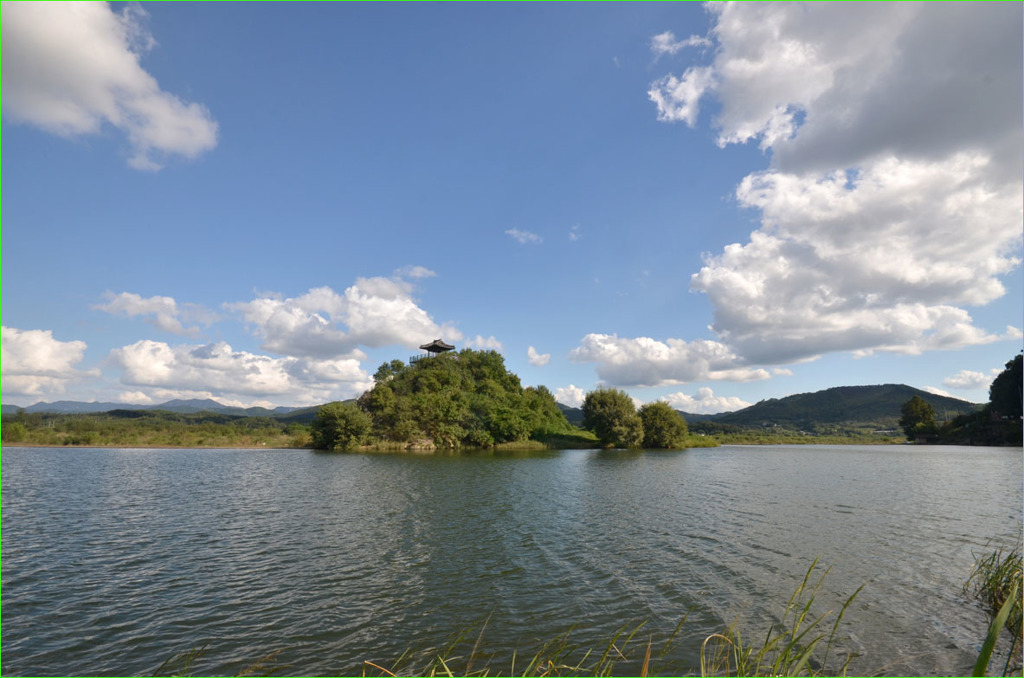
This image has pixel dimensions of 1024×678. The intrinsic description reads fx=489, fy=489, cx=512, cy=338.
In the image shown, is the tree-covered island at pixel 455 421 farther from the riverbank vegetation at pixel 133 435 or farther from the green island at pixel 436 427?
the riverbank vegetation at pixel 133 435

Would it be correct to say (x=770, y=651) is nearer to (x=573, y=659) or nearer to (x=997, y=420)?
(x=573, y=659)

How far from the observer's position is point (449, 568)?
18.6 metres

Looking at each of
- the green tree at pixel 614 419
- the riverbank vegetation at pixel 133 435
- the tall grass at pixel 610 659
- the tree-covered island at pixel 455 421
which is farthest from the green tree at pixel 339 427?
the tall grass at pixel 610 659

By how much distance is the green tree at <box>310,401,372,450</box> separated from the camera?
273 feet

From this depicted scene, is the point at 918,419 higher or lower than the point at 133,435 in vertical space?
higher

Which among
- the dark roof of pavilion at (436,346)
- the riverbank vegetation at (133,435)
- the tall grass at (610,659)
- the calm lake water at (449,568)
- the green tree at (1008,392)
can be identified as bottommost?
the tall grass at (610,659)

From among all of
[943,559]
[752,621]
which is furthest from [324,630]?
[943,559]

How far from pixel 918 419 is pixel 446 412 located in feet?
464

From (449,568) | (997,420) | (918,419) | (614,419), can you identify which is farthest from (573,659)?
(918,419)

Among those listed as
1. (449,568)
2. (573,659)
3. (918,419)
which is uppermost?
(918,419)

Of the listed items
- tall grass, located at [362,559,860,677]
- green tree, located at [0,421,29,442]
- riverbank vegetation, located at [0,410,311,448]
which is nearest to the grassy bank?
tall grass, located at [362,559,860,677]

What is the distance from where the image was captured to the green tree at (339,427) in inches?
3275

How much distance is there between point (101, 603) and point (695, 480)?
139 feet

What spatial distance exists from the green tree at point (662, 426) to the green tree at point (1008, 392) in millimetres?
88571
